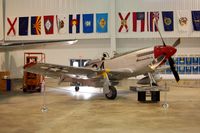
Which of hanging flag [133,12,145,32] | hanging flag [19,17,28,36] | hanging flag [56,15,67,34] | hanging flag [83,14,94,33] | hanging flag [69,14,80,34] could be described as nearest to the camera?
hanging flag [133,12,145,32]

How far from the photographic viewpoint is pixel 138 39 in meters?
18.2

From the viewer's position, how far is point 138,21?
17.8 m

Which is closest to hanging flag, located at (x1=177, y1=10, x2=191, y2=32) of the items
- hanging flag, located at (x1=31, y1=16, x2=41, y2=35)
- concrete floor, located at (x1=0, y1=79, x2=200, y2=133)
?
hanging flag, located at (x1=31, y1=16, x2=41, y2=35)

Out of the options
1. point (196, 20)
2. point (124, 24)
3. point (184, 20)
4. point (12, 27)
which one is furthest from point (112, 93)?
point (12, 27)

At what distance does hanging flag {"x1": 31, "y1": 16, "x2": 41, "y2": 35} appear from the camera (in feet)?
62.6

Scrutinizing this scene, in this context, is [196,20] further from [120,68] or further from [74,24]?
[120,68]

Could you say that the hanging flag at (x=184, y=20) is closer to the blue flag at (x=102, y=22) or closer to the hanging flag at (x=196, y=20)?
the hanging flag at (x=196, y=20)

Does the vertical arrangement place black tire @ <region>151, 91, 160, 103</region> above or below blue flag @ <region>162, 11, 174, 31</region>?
below

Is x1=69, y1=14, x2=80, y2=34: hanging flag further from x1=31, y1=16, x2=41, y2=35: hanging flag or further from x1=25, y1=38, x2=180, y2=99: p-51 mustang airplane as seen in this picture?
x1=25, y1=38, x2=180, y2=99: p-51 mustang airplane

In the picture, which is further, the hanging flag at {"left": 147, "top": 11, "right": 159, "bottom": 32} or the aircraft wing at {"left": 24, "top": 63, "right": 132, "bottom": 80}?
the hanging flag at {"left": 147, "top": 11, "right": 159, "bottom": 32}

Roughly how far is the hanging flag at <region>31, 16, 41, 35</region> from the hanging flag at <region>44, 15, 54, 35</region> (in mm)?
446

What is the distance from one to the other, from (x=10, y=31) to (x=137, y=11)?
8.67 m

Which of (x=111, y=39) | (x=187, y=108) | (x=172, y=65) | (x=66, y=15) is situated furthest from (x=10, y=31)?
(x=187, y=108)

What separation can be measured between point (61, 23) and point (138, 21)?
5.03 metres
